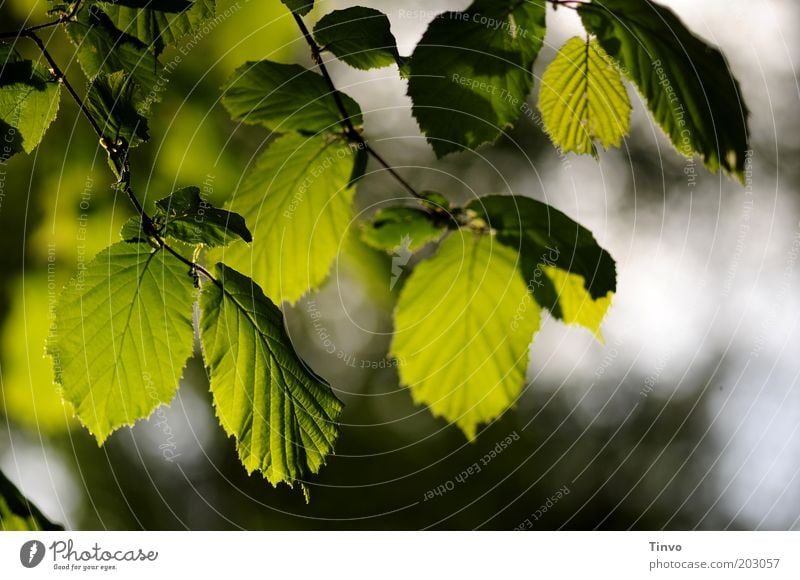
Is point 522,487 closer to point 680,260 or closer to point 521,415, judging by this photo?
point 521,415

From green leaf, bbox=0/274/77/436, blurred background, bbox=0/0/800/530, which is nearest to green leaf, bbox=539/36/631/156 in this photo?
blurred background, bbox=0/0/800/530

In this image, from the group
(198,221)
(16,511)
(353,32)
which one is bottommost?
(16,511)

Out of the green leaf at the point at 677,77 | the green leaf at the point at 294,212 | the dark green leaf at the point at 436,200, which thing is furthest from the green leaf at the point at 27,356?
the green leaf at the point at 677,77

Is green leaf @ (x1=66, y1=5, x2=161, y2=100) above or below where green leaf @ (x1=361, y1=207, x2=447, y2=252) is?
above

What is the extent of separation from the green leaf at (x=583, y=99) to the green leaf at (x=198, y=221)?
0.75 feet

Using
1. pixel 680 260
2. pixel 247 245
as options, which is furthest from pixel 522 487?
pixel 247 245

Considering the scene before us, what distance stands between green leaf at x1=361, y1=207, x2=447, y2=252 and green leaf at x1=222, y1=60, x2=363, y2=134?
0.20 ft

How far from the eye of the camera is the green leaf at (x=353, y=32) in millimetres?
408

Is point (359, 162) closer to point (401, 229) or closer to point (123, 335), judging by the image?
point (401, 229)

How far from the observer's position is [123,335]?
402 mm

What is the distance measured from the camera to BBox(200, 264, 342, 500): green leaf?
381 mm

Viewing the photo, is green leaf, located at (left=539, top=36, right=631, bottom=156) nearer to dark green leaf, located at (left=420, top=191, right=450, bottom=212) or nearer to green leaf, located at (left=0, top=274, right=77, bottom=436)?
dark green leaf, located at (left=420, top=191, right=450, bottom=212)

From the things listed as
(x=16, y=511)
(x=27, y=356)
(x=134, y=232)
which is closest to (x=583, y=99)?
(x=134, y=232)

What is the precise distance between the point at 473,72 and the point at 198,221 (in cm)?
18
